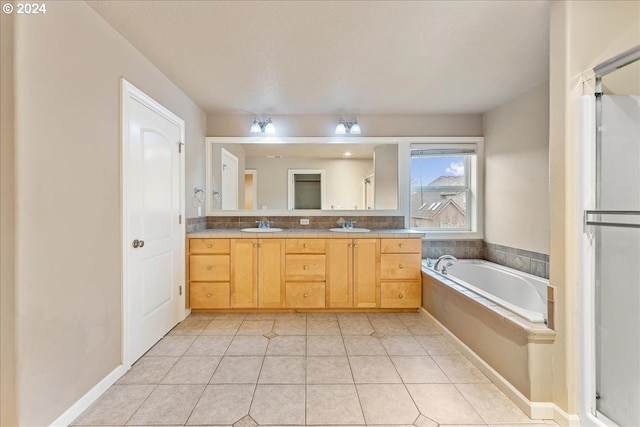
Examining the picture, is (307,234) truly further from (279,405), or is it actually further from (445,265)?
(279,405)

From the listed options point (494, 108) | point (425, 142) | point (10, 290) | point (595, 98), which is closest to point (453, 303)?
point (595, 98)

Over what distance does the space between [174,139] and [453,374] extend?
296 centimetres

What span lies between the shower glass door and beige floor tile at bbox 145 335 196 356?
266 centimetres

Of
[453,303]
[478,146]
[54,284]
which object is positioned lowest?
[453,303]

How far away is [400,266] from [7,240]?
288cm

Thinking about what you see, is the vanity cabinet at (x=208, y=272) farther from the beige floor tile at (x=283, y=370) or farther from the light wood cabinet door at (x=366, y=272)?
the light wood cabinet door at (x=366, y=272)

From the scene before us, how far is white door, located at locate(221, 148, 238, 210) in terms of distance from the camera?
352cm

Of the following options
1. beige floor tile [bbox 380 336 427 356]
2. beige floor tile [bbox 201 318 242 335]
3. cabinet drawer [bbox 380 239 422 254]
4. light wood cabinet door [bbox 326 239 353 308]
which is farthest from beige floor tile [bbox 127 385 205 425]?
cabinet drawer [bbox 380 239 422 254]

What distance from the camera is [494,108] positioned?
3.23 m

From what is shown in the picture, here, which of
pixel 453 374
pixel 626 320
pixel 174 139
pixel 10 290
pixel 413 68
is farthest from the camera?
pixel 174 139

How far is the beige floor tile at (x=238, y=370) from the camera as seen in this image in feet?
6.17

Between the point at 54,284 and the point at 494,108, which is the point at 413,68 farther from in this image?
the point at 54,284

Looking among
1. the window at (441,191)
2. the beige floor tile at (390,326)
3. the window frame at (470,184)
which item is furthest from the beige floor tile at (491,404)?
the window at (441,191)

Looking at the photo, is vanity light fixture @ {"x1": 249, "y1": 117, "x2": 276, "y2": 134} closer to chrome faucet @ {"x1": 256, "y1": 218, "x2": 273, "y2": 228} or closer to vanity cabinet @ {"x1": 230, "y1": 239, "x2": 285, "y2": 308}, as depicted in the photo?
chrome faucet @ {"x1": 256, "y1": 218, "x2": 273, "y2": 228}
